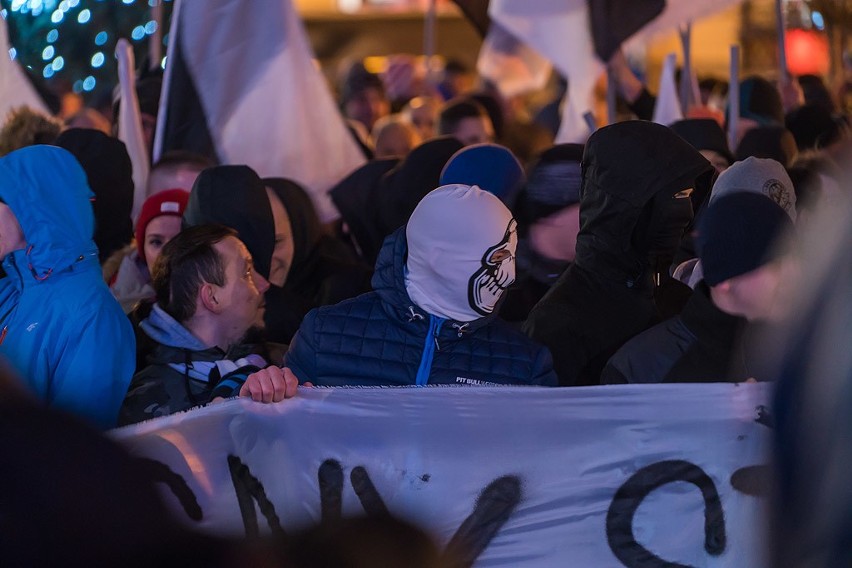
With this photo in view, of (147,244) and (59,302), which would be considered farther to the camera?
(147,244)

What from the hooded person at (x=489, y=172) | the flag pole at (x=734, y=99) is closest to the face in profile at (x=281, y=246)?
the hooded person at (x=489, y=172)

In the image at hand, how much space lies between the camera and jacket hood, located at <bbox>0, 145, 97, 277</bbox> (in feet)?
11.1

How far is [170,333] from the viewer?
11.7 ft

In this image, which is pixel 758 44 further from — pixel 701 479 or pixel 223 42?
pixel 701 479

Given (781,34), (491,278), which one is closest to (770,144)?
(781,34)

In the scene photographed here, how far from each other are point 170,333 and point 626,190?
1.33 meters

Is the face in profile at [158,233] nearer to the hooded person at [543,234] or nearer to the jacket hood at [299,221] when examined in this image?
the jacket hood at [299,221]

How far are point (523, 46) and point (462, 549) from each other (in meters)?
7.60

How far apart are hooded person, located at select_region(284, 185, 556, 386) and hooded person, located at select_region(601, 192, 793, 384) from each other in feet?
0.82

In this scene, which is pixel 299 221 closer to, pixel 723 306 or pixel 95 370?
pixel 95 370

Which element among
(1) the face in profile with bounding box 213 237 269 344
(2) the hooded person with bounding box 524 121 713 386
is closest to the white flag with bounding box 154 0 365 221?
(1) the face in profile with bounding box 213 237 269 344

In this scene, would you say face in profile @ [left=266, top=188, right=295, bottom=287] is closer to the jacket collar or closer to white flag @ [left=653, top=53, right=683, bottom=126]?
the jacket collar

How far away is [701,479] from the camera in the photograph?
2.99m

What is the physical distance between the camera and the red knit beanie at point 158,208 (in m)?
4.71
